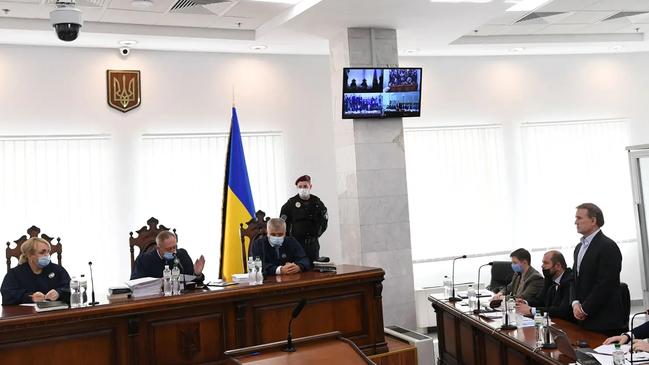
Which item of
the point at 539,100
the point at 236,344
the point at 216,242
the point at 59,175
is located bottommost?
the point at 236,344

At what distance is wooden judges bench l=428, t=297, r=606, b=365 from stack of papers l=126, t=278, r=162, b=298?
2297 millimetres

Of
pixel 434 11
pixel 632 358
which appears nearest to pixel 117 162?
pixel 434 11

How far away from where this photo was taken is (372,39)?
21.2 ft

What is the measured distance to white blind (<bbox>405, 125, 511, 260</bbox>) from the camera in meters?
7.91

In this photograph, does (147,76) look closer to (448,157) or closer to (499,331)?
(448,157)

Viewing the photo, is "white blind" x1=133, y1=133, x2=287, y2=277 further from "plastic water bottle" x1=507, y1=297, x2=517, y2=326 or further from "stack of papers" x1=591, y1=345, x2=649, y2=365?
"stack of papers" x1=591, y1=345, x2=649, y2=365

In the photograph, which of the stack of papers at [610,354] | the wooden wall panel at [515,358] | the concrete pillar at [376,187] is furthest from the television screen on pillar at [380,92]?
the stack of papers at [610,354]

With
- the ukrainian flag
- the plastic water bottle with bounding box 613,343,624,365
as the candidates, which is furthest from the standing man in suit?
the ukrainian flag

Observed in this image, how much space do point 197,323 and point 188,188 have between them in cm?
308

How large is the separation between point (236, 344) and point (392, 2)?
10.9 ft

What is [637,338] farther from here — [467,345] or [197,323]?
[197,323]

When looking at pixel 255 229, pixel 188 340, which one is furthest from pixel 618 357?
pixel 255 229

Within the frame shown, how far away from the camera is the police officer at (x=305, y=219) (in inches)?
247

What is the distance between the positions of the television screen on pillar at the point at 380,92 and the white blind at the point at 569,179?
260cm
